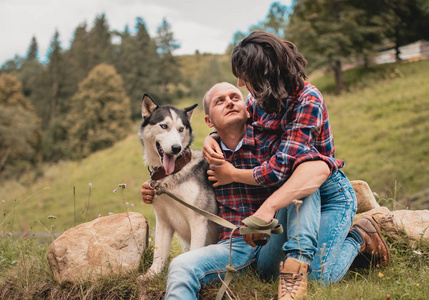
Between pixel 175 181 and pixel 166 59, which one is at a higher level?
pixel 166 59

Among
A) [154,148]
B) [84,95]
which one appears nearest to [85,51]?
[84,95]

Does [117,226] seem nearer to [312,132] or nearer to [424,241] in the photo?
[312,132]

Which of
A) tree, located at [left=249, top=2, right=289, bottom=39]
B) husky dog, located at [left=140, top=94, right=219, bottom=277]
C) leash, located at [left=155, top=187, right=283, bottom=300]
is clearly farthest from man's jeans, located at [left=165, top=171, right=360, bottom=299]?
tree, located at [left=249, top=2, right=289, bottom=39]

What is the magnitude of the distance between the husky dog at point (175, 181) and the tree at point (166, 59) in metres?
45.5

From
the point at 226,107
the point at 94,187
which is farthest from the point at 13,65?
the point at 226,107

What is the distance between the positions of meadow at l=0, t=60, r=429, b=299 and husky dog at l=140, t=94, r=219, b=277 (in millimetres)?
424

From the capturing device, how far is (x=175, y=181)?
321 centimetres

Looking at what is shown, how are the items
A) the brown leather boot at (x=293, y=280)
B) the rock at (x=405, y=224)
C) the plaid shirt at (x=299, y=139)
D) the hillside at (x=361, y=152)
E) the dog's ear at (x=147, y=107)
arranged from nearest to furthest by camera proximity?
the brown leather boot at (x=293, y=280), the plaid shirt at (x=299, y=139), the rock at (x=405, y=224), the dog's ear at (x=147, y=107), the hillside at (x=361, y=152)

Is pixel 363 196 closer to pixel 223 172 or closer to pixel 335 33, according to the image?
pixel 223 172

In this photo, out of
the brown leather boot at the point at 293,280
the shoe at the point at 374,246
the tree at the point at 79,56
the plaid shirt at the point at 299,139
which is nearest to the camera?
the brown leather boot at the point at 293,280

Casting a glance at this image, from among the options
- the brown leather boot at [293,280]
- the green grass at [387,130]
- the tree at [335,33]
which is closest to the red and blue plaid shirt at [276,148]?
the brown leather boot at [293,280]

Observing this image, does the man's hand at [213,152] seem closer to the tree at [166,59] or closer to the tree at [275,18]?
the tree at [275,18]

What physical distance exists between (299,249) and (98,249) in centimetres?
194

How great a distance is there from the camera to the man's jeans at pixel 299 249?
2455 millimetres
